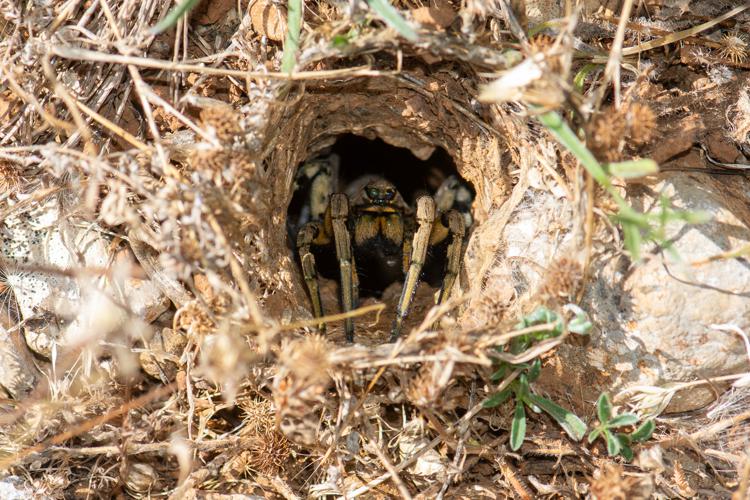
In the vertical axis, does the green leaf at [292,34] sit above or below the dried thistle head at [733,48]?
above

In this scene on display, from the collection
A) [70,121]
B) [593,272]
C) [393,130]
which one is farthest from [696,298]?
[70,121]

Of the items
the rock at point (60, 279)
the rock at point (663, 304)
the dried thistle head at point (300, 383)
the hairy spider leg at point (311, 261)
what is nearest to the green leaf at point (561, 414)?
the rock at point (663, 304)

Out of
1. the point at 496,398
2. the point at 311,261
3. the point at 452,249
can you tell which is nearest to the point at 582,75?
the point at 452,249

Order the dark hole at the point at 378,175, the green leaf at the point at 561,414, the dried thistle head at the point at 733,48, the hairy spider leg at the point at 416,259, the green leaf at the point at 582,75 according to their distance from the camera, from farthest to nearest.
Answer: the dark hole at the point at 378,175 < the hairy spider leg at the point at 416,259 < the dried thistle head at the point at 733,48 < the green leaf at the point at 582,75 < the green leaf at the point at 561,414

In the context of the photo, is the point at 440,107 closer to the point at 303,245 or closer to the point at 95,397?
the point at 303,245

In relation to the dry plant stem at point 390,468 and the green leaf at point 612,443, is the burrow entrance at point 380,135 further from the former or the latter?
the green leaf at point 612,443
